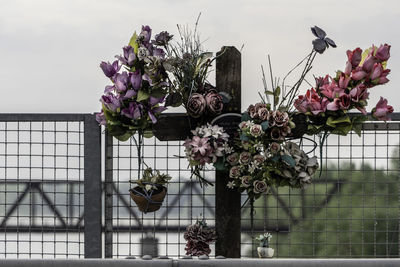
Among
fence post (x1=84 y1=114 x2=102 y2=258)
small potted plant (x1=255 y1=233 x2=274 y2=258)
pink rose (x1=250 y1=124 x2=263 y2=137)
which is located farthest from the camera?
fence post (x1=84 y1=114 x2=102 y2=258)

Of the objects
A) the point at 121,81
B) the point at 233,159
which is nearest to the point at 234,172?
the point at 233,159

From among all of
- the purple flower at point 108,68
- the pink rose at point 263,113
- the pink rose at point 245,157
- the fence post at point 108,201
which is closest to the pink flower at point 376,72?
the pink rose at point 263,113

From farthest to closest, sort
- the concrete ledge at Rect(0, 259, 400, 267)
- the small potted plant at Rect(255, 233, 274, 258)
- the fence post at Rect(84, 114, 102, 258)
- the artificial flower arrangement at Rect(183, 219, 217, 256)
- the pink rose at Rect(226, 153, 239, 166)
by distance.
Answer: the fence post at Rect(84, 114, 102, 258) → the small potted plant at Rect(255, 233, 274, 258) → the artificial flower arrangement at Rect(183, 219, 217, 256) → the pink rose at Rect(226, 153, 239, 166) → the concrete ledge at Rect(0, 259, 400, 267)

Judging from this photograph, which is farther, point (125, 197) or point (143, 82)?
point (125, 197)

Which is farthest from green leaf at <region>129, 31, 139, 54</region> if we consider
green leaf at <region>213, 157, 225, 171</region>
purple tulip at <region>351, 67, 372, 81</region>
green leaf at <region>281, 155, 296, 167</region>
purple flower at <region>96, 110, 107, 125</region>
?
purple tulip at <region>351, 67, 372, 81</region>

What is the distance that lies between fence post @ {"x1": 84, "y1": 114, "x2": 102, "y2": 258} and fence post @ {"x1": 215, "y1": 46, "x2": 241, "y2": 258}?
2.99 feet

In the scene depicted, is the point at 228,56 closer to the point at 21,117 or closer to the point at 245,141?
the point at 245,141

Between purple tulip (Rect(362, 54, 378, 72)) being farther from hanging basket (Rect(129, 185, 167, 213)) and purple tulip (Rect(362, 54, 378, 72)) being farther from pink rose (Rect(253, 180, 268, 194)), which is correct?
hanging basket (Rect(129, 185, 167, 213))

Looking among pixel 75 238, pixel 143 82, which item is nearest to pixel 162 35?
pixel 143 82

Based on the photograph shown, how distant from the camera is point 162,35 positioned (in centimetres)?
377

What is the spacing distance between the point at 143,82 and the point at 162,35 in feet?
1.07

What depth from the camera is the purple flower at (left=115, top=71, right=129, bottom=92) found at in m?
3.65

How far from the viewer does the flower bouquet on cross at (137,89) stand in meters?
3.66

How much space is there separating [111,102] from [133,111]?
15cm
